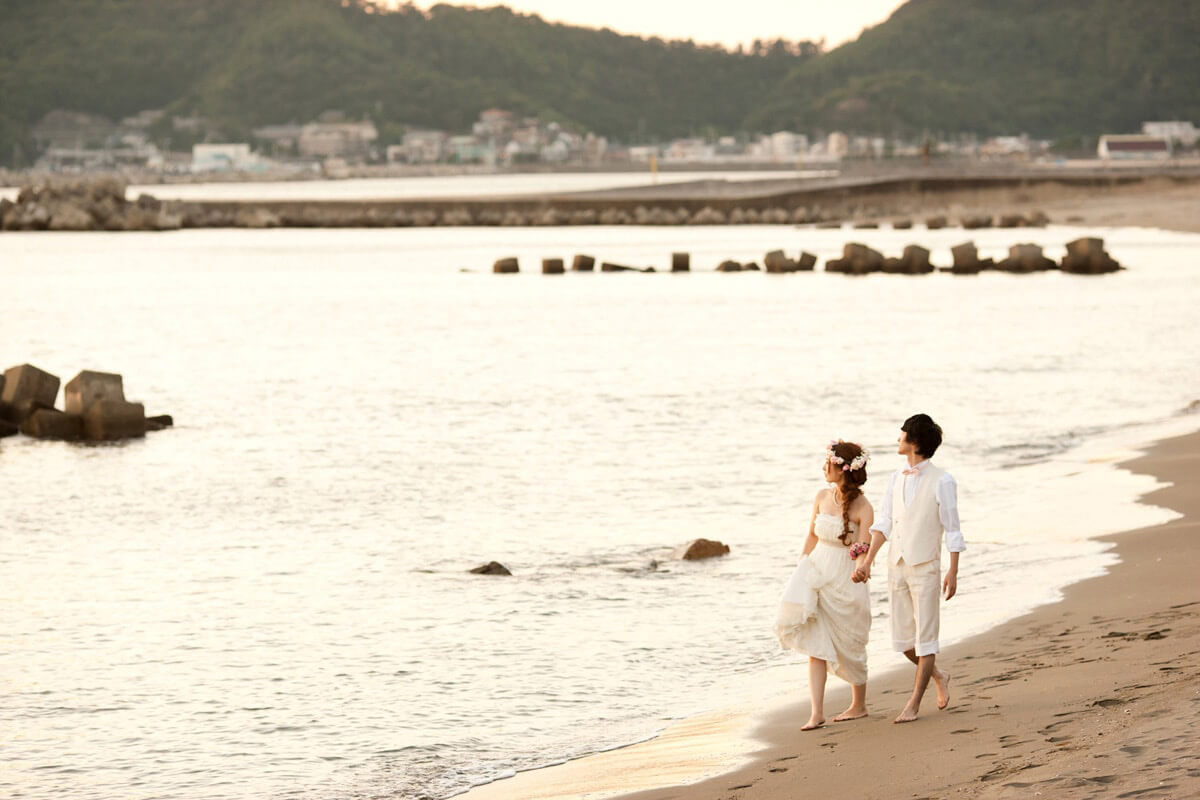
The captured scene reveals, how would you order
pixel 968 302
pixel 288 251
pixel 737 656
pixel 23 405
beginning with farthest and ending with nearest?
pixel 288 251 → pixel 968 302 → pixel 23 405 → pixel 737 656

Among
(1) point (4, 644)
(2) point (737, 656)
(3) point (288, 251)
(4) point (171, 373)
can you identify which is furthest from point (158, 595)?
(3) point (288, 251)

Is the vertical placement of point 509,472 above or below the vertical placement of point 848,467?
below

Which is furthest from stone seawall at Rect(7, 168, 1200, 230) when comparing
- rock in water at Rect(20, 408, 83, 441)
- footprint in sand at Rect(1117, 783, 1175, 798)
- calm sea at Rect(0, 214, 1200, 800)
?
footprint in sand at Rect(1117, 783, 1175, 798)

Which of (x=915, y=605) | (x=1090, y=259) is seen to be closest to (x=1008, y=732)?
(x=915, y=605)

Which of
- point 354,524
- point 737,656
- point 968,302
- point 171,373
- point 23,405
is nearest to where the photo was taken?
point 737,656

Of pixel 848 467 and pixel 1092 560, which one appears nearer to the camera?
pixel 848 467

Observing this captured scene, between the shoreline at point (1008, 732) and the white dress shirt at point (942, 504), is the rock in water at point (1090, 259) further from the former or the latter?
the white dress shirt at point (942, 504)

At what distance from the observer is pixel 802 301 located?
43312mm

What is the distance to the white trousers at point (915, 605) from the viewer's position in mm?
7113

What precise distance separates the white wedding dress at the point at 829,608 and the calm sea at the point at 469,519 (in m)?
1.10

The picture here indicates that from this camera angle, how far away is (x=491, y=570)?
38.8ft

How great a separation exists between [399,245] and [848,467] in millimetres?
76990

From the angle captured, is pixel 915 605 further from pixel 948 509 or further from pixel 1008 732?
pixel 1008 732

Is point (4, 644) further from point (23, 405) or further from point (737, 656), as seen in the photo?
point (23, 405)
